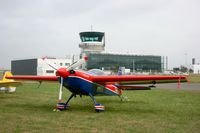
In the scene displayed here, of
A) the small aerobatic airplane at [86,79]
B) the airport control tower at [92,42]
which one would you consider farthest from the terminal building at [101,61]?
the small aerobatic airplane at [86,79]

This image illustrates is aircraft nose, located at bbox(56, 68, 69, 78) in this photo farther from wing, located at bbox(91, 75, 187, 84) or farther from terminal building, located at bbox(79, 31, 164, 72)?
terminal building, located at bbox(79, 31, 164, 72)

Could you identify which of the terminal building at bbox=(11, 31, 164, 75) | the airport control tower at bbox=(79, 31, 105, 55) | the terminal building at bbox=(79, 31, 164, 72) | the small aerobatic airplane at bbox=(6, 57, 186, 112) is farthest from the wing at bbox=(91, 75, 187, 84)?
the airport control tower at bbox=(79, 31, 105, 55)

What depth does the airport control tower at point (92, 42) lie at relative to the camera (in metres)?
105

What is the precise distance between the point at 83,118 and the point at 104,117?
2.70 feet

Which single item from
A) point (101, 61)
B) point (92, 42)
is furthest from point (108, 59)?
point (92, 42)

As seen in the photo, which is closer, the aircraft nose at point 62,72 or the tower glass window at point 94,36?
the aircraft nose at point 62,72

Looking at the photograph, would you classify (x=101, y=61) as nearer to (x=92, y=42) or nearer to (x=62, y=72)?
(x=92, y=42)

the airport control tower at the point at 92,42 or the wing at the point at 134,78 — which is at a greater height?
the airport control tower at the point at 92,42

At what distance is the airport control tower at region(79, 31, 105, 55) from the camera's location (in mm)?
105438

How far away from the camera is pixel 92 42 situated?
10662 centimetres

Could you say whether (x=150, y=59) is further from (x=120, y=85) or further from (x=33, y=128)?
(x=33, y=128)

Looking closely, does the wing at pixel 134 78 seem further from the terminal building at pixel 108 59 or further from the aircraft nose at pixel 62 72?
the terminal building at pixel 108 59

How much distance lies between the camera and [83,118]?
10609 mm

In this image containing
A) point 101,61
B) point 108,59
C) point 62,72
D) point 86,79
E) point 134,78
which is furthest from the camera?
point 108,59
